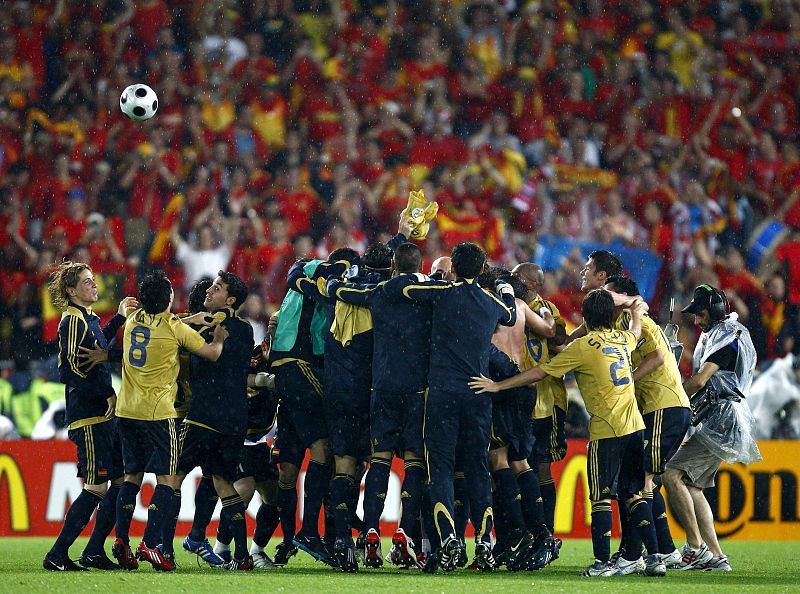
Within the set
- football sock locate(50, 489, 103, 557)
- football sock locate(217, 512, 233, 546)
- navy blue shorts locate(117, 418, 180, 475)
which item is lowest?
football sock locate(217, 512, 233, 546)

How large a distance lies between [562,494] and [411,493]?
3687mm

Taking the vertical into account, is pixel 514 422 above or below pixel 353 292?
below

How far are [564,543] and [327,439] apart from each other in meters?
3.41

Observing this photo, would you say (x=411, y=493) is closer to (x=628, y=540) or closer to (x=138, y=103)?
(x=628, y=540)

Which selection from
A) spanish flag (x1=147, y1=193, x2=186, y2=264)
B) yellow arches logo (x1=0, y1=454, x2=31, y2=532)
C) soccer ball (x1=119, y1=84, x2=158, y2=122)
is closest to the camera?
soccer ball (x1=119, y1=84, x2=158, y2=122)

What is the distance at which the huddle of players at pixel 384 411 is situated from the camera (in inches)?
296

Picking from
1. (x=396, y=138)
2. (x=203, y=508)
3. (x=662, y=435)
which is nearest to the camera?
(x=662, y=435)

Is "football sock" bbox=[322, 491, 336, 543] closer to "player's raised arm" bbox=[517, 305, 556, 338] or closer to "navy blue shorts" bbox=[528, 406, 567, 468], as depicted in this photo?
"navy blue shorts" bbox=[528, 406, 567, 468]

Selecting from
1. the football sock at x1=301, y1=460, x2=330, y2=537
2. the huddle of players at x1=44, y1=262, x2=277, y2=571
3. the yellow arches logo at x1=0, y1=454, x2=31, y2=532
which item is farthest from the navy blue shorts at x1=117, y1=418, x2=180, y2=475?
the yellow arches logo at x1=0, y1=454, x2=31, y2=532

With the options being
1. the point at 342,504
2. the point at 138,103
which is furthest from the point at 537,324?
the point at 138,103

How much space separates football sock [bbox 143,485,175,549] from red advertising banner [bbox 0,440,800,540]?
323cm

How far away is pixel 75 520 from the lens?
751 cm

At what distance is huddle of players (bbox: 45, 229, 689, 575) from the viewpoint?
24.7 feet

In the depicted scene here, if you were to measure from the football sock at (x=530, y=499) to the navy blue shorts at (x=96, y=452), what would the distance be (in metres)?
2.64
